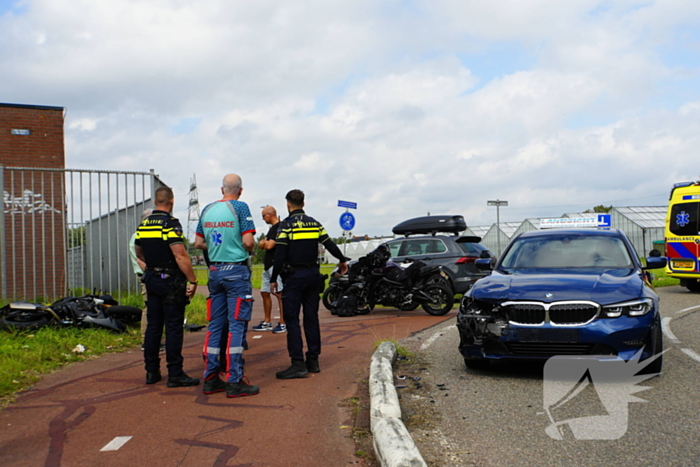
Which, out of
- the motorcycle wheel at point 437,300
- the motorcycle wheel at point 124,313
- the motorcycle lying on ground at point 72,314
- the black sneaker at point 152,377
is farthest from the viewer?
the motorcycle wheel at point 437,300

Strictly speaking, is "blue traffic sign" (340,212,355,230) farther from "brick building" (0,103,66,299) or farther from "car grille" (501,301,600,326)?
"car grille" (501,301,600,326)

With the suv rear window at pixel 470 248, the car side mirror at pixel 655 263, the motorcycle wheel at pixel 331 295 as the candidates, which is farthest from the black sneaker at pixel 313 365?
the suv rear window at pixel 470 248

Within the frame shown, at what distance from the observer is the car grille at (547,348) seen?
5836 millimetres

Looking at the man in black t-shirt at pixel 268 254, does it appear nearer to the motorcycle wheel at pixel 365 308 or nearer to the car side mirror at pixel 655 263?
the motorcycle wheel at pixel 365 308

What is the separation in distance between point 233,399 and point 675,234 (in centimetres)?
1449

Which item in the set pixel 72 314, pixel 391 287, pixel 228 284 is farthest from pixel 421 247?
pixel 228 284

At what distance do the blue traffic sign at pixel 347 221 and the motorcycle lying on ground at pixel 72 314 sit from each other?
10.1 meters

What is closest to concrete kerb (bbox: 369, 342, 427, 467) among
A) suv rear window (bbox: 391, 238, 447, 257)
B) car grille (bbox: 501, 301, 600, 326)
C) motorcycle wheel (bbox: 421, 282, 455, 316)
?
car grille (bbox: 501, 301, 600, 326)

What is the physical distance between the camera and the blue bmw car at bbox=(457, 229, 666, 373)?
5.82 meters

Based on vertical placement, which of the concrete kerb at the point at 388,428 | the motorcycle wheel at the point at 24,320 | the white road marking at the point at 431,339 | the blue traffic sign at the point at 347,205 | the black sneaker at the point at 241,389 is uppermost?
the blue traffic sign at the point at 347,205

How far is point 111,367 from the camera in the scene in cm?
743

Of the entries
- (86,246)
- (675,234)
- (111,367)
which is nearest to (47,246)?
(86,246)

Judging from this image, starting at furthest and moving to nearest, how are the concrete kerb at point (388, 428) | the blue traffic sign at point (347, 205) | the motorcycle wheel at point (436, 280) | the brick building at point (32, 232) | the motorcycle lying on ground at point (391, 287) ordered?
the blue traffic sign at point (347, 205), the motorcycle wheel at point (436, 280), the motorcycle lying on ground at point (391, 287), the brick building at point (32, 232), the concrete kerb at point (388, 428)

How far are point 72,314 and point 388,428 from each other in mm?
6649
